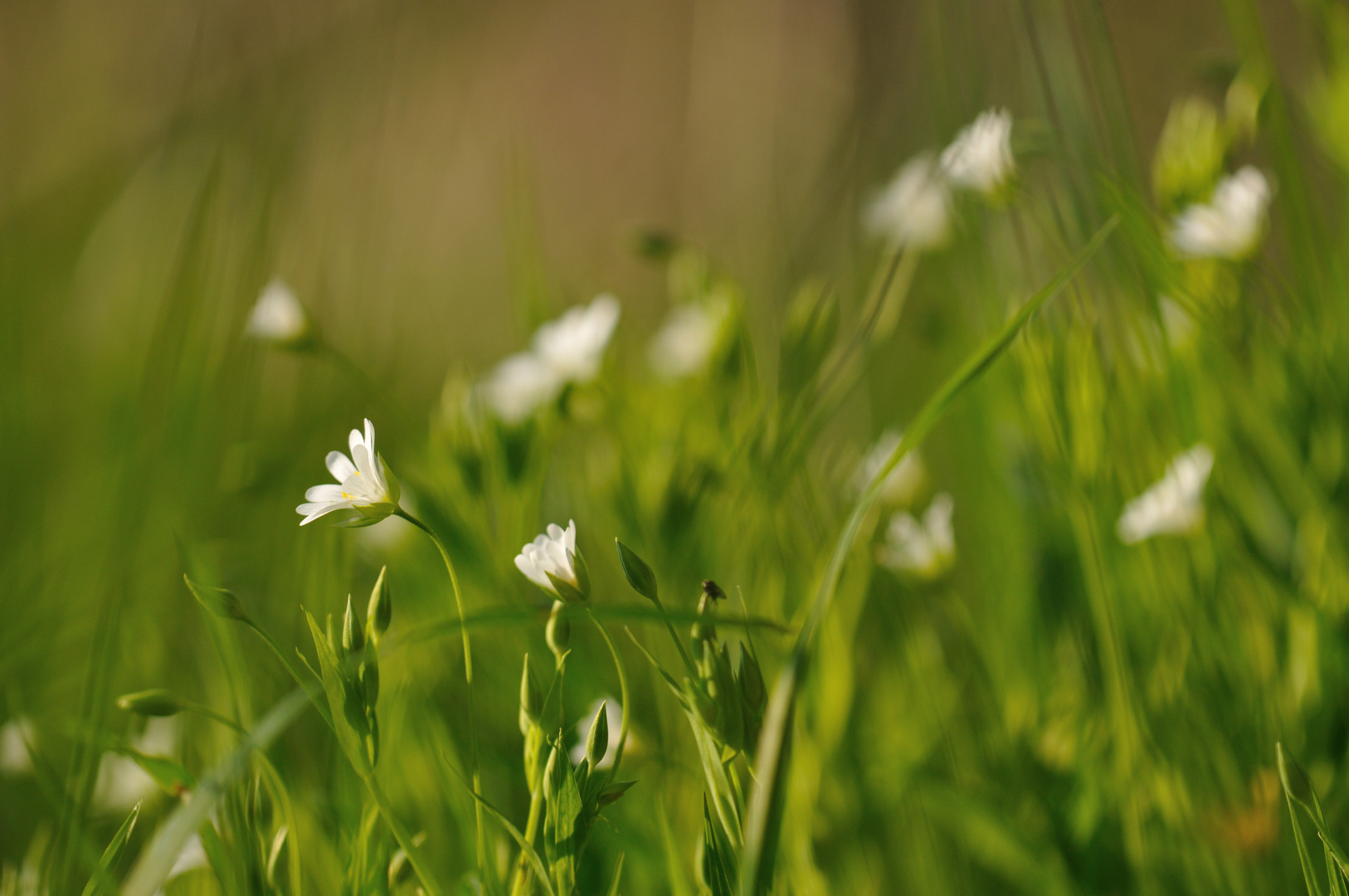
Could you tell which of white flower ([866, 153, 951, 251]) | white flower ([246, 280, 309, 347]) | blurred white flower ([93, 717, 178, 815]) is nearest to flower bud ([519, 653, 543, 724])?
blurred white flower ([93, 717, 178, 815])

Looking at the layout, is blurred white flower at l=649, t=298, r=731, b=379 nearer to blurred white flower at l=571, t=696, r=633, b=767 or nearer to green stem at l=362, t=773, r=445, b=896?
blurred white flower at l=571, t=696, r=633, b=767

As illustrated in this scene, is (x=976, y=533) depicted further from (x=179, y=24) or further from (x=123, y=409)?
(x=179, y=24)

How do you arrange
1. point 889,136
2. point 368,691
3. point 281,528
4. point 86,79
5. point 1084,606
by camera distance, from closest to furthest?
point 368,691 < point 1084,606 < point 281,528 < point 889,136 < point 86,79

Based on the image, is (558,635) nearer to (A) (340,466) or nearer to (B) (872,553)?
(A) (340,466)

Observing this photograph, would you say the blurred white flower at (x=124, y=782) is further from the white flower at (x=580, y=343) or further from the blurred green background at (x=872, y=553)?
the white flower at (x=580, y=343)

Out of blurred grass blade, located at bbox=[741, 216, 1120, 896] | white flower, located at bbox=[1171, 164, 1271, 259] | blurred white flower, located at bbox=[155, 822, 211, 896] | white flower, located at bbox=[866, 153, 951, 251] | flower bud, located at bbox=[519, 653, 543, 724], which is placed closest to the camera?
blurred grass blade, located at bbox=[741, 216, 1120, 896]

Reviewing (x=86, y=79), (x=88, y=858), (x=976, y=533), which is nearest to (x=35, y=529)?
(x=88, y=858)

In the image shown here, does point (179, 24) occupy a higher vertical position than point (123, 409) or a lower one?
higher
